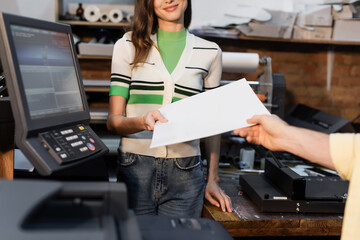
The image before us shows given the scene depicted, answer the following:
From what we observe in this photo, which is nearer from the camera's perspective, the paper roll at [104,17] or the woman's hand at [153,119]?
the woman's hand at [153,119]

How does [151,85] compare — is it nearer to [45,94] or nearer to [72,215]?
[45,94]

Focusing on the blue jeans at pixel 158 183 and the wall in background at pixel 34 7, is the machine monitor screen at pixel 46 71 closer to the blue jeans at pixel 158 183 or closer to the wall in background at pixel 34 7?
the blue jeans at pixel 158 183

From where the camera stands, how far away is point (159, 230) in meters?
0.71

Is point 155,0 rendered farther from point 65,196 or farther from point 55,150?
point 65,196

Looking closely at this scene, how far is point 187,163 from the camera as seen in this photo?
59.2 inches

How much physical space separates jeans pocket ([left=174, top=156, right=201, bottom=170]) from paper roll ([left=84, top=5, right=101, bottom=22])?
1689mm

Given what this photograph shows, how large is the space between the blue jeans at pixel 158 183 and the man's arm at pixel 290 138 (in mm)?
311

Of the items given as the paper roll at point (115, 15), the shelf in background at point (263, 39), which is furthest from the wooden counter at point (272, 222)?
the paper roll at point (115, 15)

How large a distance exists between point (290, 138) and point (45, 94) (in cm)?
66

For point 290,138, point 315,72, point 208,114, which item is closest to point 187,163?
point 208,114

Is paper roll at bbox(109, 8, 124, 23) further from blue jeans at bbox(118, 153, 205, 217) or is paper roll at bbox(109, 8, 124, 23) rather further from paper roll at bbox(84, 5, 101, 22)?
blue jeans at bbox(118, 153, 205, 217)

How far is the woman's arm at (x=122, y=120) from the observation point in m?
1.29

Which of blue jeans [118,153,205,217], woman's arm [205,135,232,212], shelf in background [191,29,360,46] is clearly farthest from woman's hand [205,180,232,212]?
shelf in background [191,29,360,46]

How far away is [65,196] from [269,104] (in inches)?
80.6
